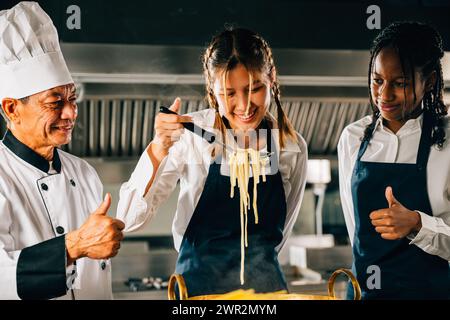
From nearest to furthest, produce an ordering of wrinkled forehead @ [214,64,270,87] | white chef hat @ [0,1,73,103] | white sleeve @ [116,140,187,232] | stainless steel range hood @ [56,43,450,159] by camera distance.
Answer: white chef hat @ [0,1,73,103], white sleeve @ [116,140,187,232], wrinkled forehead @ [214,64,270,87], stainless steel range hood @ [56,43,450,159]

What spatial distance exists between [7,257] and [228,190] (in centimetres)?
81

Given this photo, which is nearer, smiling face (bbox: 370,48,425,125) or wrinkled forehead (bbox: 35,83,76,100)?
wrinkled forehead (bbox: 35,83,76,100)

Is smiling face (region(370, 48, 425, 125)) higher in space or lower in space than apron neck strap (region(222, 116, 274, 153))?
higher

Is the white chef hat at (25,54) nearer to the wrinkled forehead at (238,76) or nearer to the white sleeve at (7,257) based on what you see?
the white sleeve at (7,257)

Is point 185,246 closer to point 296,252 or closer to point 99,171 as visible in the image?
point 99,171

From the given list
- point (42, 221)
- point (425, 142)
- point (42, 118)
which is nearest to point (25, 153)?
point (42, 118)

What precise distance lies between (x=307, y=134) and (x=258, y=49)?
463mm

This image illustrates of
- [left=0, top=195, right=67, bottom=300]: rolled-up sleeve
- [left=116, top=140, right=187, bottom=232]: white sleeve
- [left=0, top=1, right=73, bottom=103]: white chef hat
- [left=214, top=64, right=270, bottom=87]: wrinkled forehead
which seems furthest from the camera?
[left=214, top=64, right=270, bottom=87]: wrinkled forehead

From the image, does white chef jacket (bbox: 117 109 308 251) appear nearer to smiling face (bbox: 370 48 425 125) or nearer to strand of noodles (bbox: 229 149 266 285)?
strand of noodles (bbox: 229 149 266 285)

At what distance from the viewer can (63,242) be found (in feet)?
6.46

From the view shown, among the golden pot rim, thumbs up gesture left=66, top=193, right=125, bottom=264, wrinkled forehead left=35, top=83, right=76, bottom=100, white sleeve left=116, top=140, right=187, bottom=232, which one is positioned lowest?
the golden pot rim

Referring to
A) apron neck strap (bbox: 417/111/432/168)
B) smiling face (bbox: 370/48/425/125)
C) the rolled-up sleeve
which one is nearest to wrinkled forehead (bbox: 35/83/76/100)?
the rolled-up sleeve

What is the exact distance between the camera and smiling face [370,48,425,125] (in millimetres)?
2418
